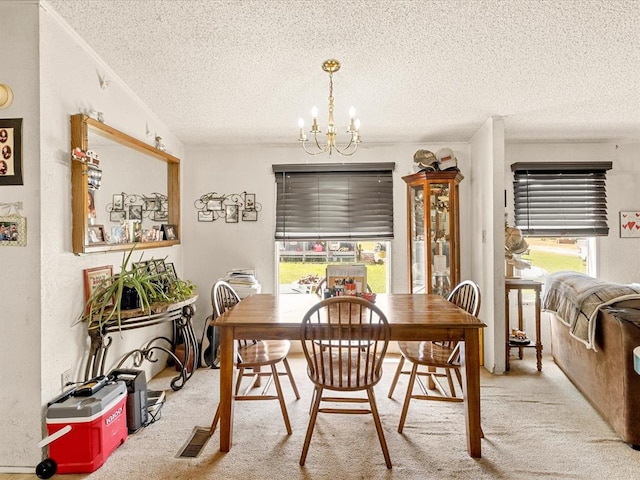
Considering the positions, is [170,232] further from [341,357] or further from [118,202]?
[341,357]

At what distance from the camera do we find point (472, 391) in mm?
1988

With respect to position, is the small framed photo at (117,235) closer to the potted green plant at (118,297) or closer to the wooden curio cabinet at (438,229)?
the potted green plant at (118,297)

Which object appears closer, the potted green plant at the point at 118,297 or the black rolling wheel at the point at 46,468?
the black rolling wheel at the point at 46,468

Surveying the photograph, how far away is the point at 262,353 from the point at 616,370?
2180 millimetres

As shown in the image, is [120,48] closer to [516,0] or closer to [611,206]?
[516,0]

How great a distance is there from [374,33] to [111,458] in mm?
2706

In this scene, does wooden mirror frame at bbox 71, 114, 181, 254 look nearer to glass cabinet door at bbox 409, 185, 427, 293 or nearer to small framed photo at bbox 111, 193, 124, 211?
small framed photo at bbox 111, 193, 124, 211

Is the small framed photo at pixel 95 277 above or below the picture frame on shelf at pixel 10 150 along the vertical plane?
below

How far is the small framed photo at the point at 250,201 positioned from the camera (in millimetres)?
3908

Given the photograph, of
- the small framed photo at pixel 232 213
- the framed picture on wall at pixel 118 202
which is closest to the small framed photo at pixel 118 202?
the framed picture on wall at pixel 118 202

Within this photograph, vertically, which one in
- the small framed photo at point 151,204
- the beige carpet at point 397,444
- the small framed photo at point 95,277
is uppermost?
the small framed photo at point 151,204

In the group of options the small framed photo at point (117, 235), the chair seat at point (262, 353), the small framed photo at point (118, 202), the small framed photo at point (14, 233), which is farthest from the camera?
the small framed photo at point (118, 202)

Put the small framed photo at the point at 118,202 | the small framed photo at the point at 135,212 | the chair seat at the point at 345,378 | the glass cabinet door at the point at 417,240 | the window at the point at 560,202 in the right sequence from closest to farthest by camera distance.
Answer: the chair seat at the point at 345,378, the small framed photo at the point at 118,202, the small framed photo at the point at 135,212, the glass cabinet door at the point at 417,240, the window at the point at 560,202

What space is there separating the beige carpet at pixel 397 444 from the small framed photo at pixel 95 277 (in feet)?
3.07
